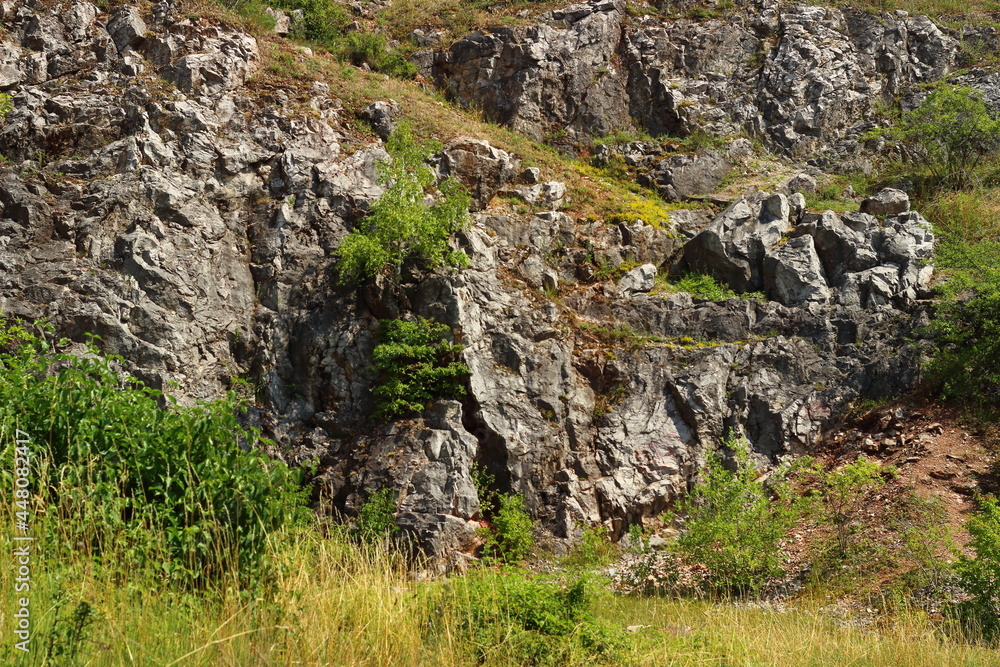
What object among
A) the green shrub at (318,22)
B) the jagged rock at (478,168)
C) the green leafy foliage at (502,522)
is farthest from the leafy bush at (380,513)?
the green shrub at (318,22)

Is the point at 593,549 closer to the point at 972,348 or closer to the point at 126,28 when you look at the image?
the point at 972,348

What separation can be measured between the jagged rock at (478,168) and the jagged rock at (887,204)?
10.1 m

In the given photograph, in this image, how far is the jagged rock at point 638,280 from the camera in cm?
1669

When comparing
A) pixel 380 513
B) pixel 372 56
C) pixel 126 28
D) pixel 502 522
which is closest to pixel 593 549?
pixel 502 522

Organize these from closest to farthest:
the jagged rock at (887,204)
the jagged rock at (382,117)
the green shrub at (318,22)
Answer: the jagged rock at (887,204), the jagged rock at (382,117), the green shrub at (318,22)

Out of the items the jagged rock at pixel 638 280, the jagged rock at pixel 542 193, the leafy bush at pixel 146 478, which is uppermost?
the jagged rock at pixel 542 193

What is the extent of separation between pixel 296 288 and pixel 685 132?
50.3 ft

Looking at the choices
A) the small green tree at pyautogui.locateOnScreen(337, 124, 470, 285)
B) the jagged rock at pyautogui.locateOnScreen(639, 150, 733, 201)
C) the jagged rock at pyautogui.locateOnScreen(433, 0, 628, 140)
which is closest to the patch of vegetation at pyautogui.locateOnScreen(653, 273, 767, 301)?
the jagged rock at pyautogui.locateOnScreen(639, 150, 733, 201)

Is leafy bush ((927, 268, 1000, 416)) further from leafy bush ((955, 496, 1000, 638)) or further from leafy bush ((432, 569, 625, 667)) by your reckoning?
leafy bush ((432, 569, 625, 667))

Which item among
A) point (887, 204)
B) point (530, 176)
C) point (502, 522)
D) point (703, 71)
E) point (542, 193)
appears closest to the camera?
point (502, 522)

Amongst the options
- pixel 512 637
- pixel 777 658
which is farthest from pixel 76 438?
pixel 777 658

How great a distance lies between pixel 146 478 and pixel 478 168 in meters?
14.3

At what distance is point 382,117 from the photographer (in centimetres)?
1912

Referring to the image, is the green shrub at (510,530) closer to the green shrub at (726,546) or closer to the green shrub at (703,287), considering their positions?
the green shrub at (726,546)
